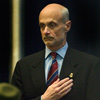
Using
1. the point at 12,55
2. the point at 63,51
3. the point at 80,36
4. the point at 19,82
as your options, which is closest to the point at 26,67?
the point at 19,82

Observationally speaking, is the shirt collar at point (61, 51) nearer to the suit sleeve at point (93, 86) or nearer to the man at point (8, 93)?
the suit sleeve at point (93, 86)

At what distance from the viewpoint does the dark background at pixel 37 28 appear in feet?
5.91

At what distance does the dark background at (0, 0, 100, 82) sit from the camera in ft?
5.91

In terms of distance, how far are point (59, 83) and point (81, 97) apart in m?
0.15

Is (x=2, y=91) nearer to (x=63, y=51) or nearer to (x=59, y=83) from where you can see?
(x=59, y=83)

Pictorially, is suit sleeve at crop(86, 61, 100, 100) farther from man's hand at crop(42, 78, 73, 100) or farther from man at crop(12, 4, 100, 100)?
man's hand at crop(42, 78, 73, 100)

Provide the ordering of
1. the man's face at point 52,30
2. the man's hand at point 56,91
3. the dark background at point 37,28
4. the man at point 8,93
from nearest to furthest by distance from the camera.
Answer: the man at point 8,93 < the man's hand at point 56,91 < the man's face at point 52,30 < the dark background at point 37,28

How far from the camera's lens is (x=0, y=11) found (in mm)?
1792

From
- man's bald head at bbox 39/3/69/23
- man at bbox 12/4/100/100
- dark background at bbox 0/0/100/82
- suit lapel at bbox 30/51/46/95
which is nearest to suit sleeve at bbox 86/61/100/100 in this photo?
man at bbox 12/4/100/100

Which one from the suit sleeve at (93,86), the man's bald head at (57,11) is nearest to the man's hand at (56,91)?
the suit sleeve at (93,86)

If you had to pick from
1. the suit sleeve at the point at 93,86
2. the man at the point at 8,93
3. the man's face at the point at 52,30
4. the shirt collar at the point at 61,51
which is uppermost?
the man at the point at 8,93

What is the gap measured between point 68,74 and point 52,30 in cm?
26

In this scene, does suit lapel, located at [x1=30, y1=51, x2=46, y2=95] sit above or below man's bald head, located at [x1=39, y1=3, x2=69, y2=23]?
below


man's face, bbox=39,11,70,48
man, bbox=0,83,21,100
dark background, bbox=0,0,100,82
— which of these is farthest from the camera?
dark background, bbox=0,0,100,82
